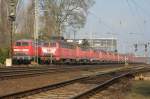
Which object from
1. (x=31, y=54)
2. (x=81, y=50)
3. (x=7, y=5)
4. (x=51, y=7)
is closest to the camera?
(x=31, y=54)

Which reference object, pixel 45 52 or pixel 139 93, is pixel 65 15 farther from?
pixel 139 93

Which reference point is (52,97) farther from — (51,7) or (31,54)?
(51,7)

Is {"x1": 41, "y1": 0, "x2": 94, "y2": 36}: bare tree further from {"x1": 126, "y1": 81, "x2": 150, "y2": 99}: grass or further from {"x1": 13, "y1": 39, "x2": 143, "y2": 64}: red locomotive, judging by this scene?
{"x1": 126, "y1": 81, "x2": 150, "y2": 99}: grass

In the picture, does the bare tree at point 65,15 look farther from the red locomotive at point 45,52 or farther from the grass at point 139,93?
the grass at point 139,93

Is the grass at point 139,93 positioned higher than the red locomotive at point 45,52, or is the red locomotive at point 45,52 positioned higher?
the red locomotive at point 45,52

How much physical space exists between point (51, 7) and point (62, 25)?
464 centimetres

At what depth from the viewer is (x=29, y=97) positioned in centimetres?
1422

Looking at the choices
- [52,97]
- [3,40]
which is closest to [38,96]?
[52,97]

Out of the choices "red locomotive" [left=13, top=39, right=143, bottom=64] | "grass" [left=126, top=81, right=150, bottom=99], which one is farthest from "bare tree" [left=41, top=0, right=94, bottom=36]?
"grass" [left=126, top=81, right=150, bottom=99]

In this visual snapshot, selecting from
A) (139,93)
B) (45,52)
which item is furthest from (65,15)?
(139,93)

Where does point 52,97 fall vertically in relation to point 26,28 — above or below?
below

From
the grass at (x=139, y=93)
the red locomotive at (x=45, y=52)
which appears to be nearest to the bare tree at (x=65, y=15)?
the red locomotive at (x=45, y=52)

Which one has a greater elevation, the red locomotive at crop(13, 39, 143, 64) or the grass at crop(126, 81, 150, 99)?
the red locomotive at crop(13, 39, 143, 64)

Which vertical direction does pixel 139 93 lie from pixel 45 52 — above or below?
below
